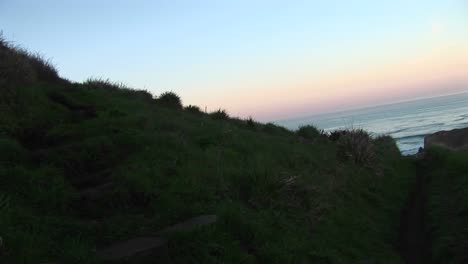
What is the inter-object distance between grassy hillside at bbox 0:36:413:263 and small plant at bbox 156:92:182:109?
17.1ft

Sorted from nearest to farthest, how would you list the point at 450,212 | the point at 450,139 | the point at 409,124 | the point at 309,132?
the point at 450,212 < the point at 309,132 < the point at 450,139 < the point at 409,124

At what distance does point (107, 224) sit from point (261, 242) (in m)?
2.03

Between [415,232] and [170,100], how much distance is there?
436 inches

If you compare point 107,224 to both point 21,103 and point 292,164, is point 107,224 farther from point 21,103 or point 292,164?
point 292,164

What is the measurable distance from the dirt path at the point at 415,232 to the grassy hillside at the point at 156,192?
237mm

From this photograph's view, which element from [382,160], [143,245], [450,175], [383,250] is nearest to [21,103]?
[143,245]

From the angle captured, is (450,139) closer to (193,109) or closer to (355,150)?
(355,150)

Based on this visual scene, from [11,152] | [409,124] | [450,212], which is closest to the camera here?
[11,152]

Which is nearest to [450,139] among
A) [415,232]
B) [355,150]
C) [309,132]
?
[309,132]

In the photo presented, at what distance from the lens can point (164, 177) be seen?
652cm

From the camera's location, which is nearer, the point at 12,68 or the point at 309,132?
the point at 12,68

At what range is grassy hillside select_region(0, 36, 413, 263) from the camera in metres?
4.89

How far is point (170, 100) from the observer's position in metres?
16.7

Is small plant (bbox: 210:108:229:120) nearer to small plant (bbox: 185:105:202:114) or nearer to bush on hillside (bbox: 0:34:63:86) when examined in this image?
small plant (bbox: 185:105:202:114)
